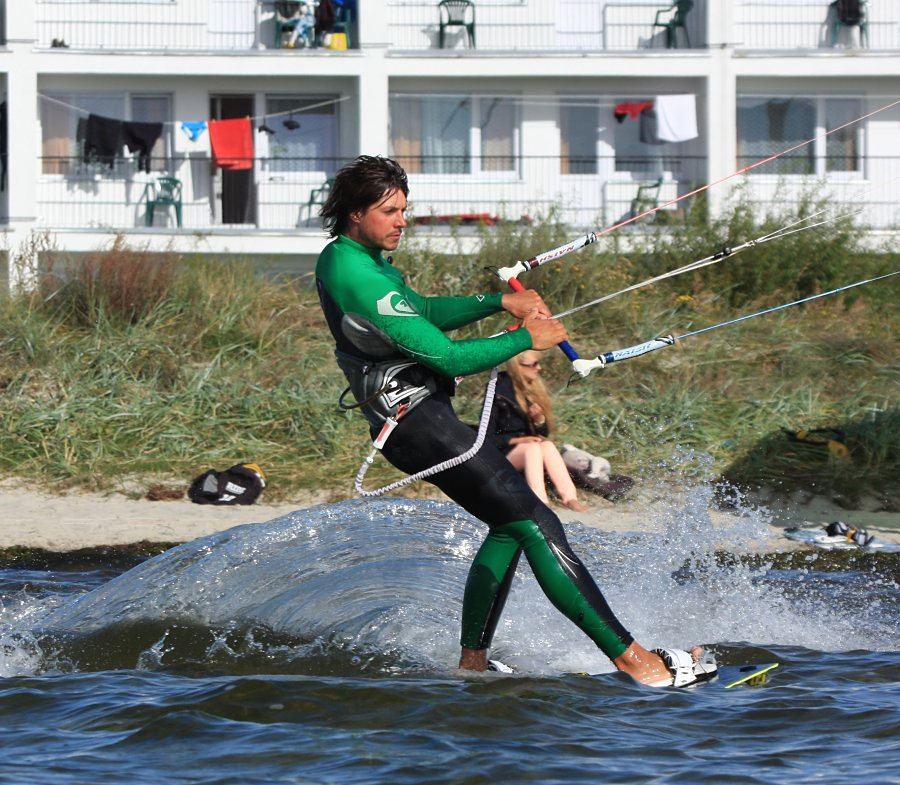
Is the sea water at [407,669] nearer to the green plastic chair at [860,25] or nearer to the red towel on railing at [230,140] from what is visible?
the red towel on railing at [230,140]

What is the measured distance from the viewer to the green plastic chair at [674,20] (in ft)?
77.0

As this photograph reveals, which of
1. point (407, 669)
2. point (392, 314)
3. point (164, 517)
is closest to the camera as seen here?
point (392, 314)

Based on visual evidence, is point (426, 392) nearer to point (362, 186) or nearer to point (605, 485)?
point (362, 186)

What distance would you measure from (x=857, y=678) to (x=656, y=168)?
18.7 m

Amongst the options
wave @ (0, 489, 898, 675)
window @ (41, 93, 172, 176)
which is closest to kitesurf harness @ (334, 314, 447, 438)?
wave @ (0, 489, 898, 675)

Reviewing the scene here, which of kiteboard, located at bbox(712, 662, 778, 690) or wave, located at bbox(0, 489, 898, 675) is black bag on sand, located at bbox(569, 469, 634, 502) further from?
kiteboard, located at bbox(712, 662, 778, 690)

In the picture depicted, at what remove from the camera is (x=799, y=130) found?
2452cm

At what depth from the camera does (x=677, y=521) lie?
7.65 meters

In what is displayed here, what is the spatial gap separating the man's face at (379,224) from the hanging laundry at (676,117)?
1808 cm

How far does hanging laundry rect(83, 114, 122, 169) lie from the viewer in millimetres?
22594

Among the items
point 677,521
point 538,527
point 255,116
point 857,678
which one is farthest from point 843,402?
point 255,116

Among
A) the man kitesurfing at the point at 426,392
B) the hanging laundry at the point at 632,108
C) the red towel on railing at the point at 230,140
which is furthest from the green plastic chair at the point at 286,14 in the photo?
the man kitesurfing at the point at 426,392

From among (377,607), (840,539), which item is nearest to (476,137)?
(840,539)

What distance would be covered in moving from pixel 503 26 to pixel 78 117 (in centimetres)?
717
